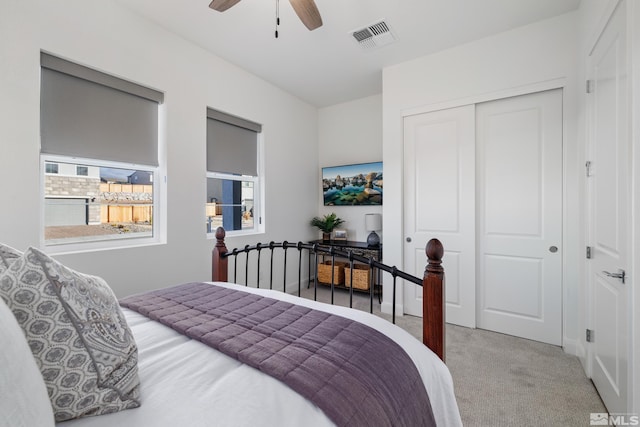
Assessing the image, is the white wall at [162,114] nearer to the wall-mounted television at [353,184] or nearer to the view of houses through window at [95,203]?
the view of houses through window at [95,203]

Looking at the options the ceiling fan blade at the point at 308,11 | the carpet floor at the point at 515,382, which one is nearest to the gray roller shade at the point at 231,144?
the ceiling fan blade at the point at 308,11

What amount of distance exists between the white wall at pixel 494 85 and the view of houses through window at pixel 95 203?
2.48m

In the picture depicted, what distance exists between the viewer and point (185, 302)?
1.42 meters

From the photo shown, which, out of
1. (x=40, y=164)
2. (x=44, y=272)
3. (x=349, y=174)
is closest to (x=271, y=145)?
(x=349, y=174)

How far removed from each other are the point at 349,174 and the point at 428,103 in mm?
1493

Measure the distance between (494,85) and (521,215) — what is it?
1249 mm

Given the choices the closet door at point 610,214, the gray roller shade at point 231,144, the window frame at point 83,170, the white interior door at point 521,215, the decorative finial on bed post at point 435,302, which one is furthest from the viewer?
the gray roller shade at point 231,144

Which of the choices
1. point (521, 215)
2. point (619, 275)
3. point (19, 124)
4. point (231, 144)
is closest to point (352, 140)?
point (231, 144)

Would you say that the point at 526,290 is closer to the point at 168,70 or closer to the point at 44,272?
the point at 44,272

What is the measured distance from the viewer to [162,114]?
2605 mm

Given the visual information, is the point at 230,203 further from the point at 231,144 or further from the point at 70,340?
the point at 70,340

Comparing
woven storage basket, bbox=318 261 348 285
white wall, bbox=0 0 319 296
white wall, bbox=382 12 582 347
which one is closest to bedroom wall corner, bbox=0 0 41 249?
white wall, bbox=0 0 319 296

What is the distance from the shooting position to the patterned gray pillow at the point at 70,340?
640mm

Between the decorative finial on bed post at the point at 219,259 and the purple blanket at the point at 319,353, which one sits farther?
the decorative finial on bed post at the point at 219,259
